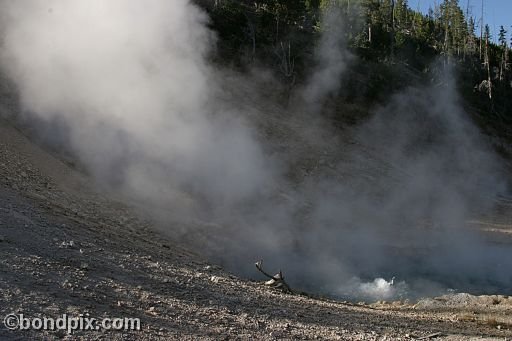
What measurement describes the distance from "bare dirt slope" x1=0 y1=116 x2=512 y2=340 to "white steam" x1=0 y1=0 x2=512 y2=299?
1656 millimetres

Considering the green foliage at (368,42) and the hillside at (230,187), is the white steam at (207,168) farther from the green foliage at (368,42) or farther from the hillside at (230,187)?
the green foliage at (368,42)

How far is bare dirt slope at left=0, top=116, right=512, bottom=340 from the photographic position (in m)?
4.36

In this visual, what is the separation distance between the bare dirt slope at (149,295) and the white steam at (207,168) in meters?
1.66

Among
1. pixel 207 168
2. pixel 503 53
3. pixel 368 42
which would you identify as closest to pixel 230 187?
pixel 207 168

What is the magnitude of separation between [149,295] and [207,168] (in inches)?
273

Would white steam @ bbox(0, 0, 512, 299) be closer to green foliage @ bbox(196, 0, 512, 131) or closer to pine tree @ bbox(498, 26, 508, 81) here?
green foliage @ bbox(196, 0, 512, 131)

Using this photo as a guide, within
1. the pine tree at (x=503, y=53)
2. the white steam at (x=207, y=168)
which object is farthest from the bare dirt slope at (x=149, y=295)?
the pine tree at (x=503, y=53)

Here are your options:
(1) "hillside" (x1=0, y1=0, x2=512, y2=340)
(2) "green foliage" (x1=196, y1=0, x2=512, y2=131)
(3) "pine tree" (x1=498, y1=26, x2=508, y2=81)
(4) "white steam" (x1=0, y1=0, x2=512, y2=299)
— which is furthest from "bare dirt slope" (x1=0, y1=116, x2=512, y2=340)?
(3) "pine tree" (x1=498, y1=26, x2=508, y2=81)

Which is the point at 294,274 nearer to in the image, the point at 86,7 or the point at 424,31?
the point at 86,7

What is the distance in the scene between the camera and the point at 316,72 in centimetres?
2173

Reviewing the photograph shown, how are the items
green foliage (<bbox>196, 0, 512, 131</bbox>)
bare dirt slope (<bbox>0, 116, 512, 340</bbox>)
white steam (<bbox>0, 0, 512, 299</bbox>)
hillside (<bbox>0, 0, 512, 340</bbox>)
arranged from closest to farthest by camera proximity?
1. bare dirt slope (<bbox>0, 116, 512, 340</bbox>)
2. hillside (<bbox>0, 0, 512, 340</bbox>)
3. white steam (<bbox>0, 0, 512, 299</bbox>)
4. green foliage (<bbox>196, 0, 512, 131</bbox>)

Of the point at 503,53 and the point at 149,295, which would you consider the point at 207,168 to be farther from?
the point at 503,53

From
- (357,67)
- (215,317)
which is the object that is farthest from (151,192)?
(357,67)

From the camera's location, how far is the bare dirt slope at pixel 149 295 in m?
4.36
